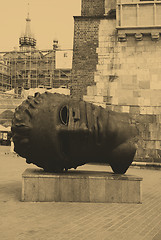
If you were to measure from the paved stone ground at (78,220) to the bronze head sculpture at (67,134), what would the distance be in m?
0.96

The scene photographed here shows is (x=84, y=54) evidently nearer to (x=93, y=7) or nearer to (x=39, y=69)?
(x=93, y=7)

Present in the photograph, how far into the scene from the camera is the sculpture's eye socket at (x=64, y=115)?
21.7 feet

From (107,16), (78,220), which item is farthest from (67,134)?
(107,16)

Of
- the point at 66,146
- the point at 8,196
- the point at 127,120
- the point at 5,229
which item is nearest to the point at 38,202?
the point at 8,196

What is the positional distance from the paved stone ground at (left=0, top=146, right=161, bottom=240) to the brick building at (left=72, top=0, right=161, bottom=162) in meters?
7.69

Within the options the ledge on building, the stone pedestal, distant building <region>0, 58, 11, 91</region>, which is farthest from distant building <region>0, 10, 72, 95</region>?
the stone pedestal

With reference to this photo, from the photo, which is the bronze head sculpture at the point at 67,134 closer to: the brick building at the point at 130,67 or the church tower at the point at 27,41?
the brick building at the point at 130,67

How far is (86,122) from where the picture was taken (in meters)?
6.57

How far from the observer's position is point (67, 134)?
6.43 meters

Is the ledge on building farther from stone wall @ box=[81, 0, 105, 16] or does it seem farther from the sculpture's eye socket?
the sculpture's eye socket

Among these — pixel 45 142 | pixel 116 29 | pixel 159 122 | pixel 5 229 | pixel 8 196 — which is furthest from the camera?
pixel 116 29

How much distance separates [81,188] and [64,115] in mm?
1602

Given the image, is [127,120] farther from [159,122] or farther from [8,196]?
[159,122]

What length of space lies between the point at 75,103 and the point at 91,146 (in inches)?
38.8
